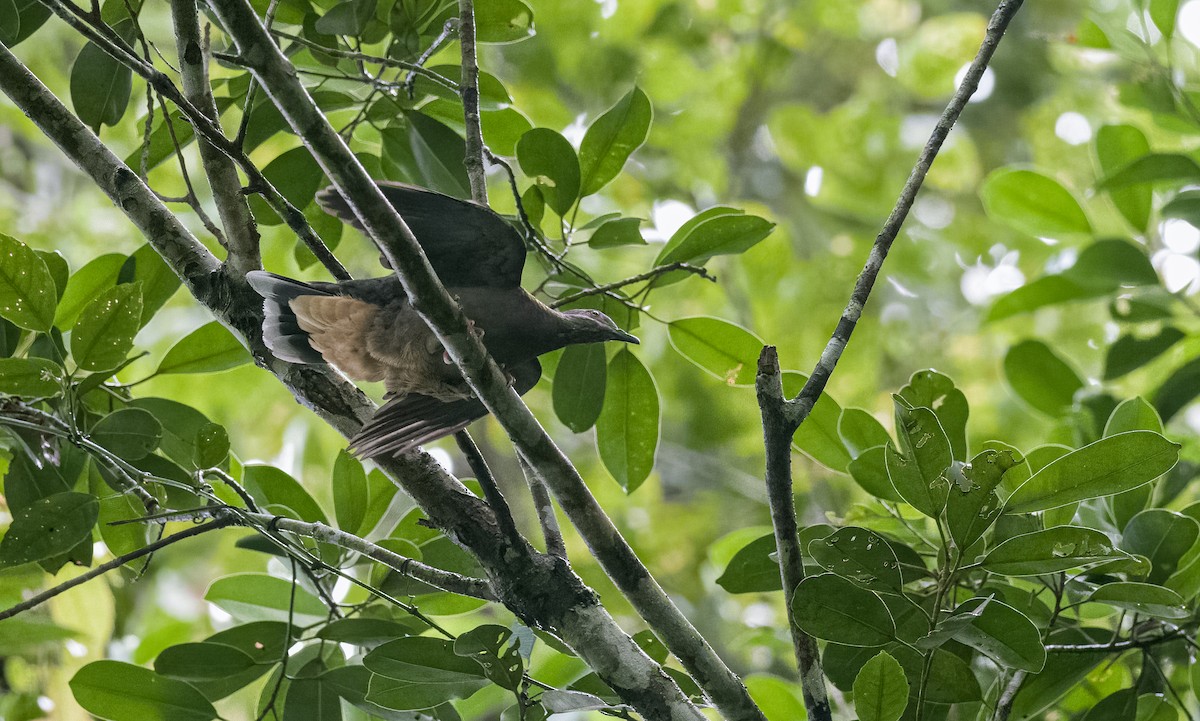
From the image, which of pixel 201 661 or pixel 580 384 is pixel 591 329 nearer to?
pixel 580 384

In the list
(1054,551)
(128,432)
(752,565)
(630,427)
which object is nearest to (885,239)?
(1054,551)

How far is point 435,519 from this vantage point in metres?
1.78

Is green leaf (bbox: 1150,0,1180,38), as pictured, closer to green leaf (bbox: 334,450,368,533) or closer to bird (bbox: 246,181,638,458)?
bird (bbox: 246,181,638,458)

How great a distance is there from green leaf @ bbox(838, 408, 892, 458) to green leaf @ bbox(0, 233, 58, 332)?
4.97 ft

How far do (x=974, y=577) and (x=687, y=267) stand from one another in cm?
84

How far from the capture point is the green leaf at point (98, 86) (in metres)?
1.92

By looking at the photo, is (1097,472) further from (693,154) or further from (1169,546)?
(693,154)

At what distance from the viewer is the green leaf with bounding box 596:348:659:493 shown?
2.11 meters

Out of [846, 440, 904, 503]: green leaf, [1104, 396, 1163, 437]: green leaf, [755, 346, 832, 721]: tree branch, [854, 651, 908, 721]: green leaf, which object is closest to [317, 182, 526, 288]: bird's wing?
[755, 346, 832, 721]: tree branch

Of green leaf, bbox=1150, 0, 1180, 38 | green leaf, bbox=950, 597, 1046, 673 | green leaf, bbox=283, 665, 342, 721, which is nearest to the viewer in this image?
green leaf, bbox=950, 597, 1046, 673

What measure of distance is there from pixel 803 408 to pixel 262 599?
1284 mm

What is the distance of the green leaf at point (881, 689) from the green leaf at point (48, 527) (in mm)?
1370

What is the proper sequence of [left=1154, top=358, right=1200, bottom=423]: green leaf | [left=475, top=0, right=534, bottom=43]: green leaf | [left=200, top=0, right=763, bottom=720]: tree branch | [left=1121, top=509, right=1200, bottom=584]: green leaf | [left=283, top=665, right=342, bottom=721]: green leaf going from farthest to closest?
[left=1154, top=358, right=1200, bottom=423]: green leaf
[left=475, top=0, right=534, bottom=43]: green leaf
[left=283, top=665, right=342, bottom=721]: green leaf
[left=1121, top=509, right=1200, bottom=584]: green leaf
[left=200, top=0, right=763, bottom=720]: tree branch

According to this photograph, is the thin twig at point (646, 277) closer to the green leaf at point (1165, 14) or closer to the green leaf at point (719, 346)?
the green leaf at point (719, 346)
